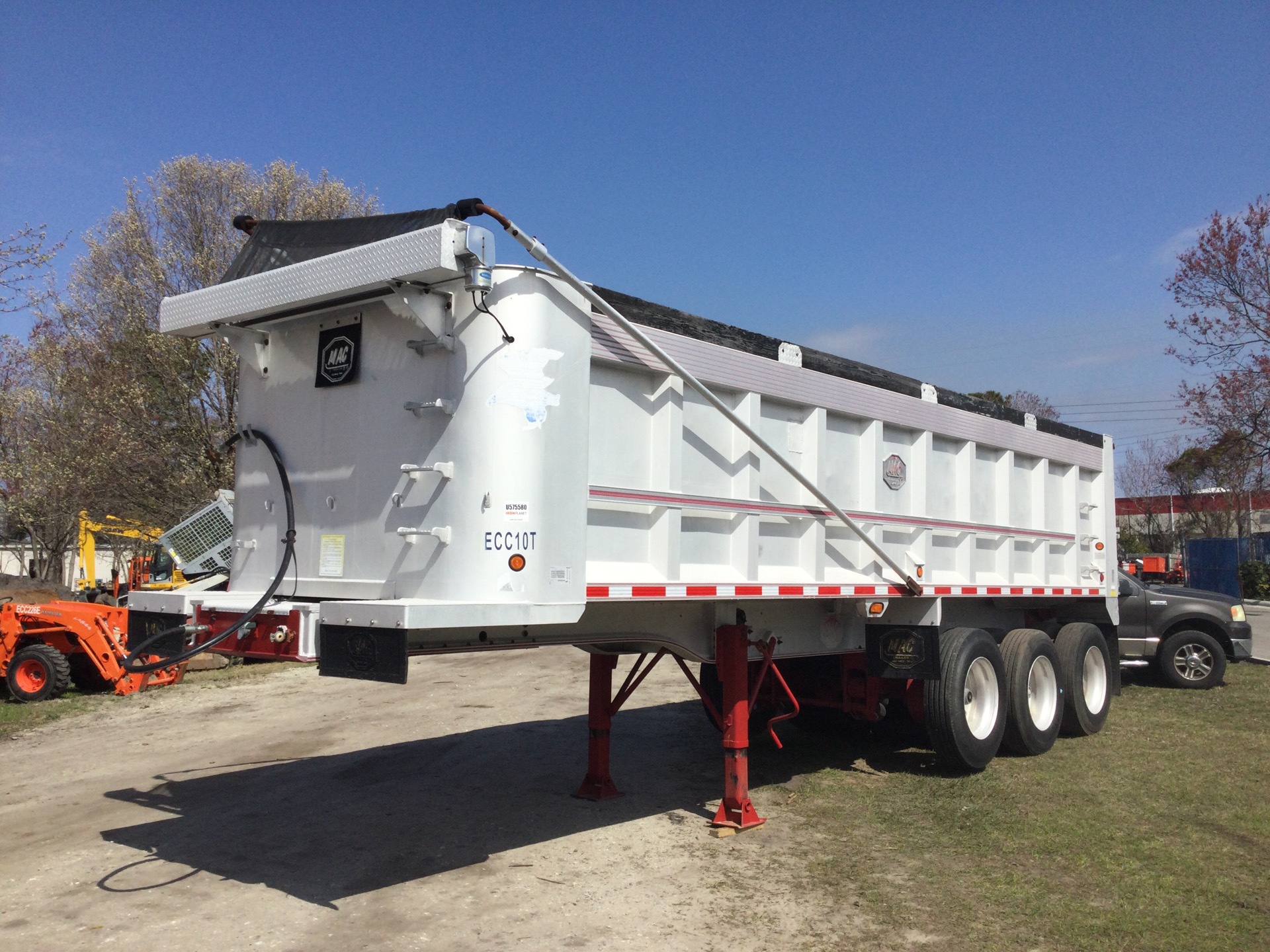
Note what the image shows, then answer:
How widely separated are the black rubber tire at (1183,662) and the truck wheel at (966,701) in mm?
6011

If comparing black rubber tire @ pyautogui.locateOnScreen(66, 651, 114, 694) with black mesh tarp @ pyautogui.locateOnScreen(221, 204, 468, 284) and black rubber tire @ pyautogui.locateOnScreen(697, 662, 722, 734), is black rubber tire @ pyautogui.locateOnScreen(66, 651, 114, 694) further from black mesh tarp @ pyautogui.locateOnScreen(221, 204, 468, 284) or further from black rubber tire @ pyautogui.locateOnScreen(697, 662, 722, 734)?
black mesh tarp @ pyautogui.locateOnScreen(221, 204, 468, 284)

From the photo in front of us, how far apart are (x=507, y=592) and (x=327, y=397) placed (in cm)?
183

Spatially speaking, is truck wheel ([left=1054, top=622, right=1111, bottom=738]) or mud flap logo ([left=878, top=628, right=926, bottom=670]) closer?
mud flap logo ([left=878, top=628, right=926, bottom=670])

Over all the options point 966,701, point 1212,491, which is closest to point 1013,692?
point 966,701

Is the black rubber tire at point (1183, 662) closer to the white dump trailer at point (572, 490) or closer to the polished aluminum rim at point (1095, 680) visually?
the polished aluminum rim at point (1095, 680)

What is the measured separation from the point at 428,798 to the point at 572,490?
347cm

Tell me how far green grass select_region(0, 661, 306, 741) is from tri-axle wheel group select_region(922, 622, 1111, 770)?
6249 millimetres

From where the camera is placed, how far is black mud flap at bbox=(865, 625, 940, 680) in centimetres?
817

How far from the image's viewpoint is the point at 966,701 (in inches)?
341

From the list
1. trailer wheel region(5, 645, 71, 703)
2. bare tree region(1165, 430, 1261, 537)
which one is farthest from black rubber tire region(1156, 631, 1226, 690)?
bare tree region(1165, 430, 1261, 537)

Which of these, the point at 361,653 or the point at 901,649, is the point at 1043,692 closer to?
the point at 901,649

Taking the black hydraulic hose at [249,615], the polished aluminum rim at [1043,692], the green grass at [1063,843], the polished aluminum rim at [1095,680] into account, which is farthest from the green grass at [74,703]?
the polished aluminum rim at [1095,680]

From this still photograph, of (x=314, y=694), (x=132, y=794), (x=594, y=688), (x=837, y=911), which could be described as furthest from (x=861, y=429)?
(x=314, y=694)

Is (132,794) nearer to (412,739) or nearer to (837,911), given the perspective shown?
(412,739)
